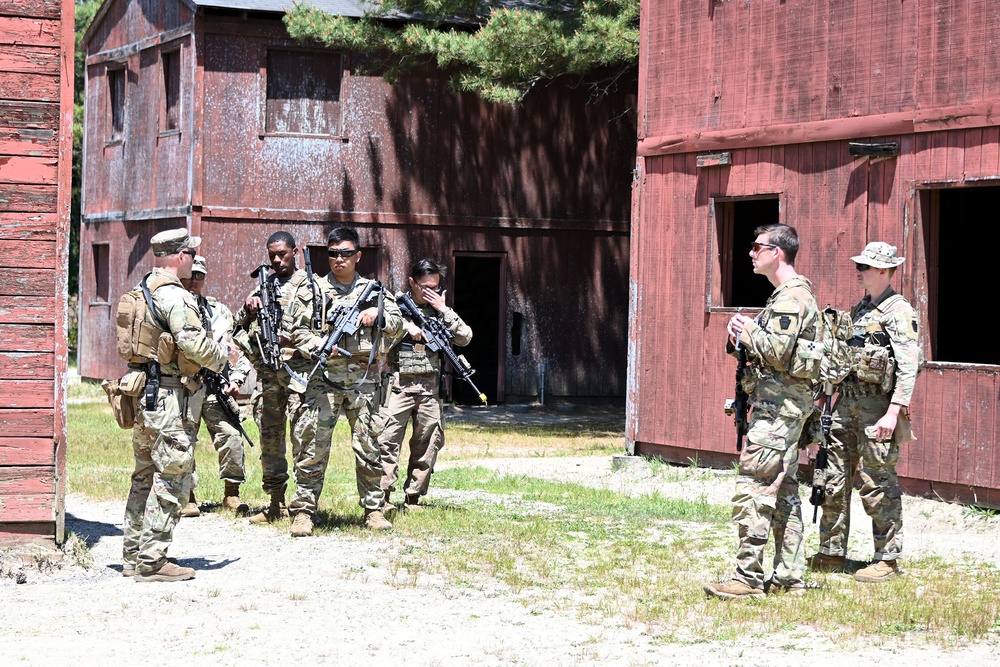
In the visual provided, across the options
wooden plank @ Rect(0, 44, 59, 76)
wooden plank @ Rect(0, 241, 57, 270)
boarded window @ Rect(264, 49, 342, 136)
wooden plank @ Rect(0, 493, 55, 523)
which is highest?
boarded window @ Rect(264, 49, 342, 136)

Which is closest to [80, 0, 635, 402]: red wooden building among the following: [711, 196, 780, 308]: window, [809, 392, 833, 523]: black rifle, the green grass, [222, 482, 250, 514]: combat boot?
[711, 196, 780, 308]: window

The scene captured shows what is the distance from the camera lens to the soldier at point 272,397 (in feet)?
31.8

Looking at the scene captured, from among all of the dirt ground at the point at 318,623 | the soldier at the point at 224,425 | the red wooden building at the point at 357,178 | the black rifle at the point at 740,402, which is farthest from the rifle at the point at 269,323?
the red wooden building at the point at 357,178

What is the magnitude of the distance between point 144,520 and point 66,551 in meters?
0.85

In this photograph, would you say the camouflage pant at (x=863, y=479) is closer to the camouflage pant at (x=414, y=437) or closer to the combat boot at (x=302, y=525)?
the camouflage pant at (x=414, y=437)

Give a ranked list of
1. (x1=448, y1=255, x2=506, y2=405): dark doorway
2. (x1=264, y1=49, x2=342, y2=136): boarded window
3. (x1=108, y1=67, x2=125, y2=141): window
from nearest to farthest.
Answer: (x1=264, y1=49, x2=342, y2=136): boarded window
(x1=448, y1=255, x2=506, y2=405): dark doorway
(x1=108, y1=67, x2=125, y2=141): window

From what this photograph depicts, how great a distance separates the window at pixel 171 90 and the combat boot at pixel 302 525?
1227 cm

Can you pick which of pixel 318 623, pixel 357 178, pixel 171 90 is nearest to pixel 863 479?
pixel 318 623

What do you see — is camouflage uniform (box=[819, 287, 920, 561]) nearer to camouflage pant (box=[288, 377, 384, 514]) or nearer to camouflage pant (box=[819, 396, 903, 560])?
camouflage pant (box=[819, 396, 903, 560])

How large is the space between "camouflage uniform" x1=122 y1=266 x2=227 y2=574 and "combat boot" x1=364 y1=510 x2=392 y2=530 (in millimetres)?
1935

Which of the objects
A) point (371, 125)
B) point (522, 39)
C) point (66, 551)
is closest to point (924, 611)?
point (66, 551)

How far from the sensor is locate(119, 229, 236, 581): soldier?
750 cm

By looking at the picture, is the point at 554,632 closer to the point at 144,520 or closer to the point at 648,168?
the point at 144,520

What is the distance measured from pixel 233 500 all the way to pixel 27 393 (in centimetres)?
267
